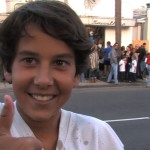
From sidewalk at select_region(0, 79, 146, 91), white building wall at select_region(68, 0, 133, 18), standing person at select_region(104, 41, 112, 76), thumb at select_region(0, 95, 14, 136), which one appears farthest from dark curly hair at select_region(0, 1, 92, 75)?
white building wall at select_region(68, 0, 133, 18)

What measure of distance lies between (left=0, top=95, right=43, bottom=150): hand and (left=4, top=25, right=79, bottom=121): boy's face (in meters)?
0.24

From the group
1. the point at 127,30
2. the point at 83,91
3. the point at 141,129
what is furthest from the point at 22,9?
the point at 127,30

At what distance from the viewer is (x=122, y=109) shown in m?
9.82

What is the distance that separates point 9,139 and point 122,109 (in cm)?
878

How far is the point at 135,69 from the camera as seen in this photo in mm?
15609

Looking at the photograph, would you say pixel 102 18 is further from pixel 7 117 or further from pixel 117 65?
pixel 7 117

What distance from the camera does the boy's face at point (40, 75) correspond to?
4.75 feet

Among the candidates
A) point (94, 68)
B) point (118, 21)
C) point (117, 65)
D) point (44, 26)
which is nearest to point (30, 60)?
point (44, 26)

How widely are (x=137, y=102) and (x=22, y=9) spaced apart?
9625 millimetres

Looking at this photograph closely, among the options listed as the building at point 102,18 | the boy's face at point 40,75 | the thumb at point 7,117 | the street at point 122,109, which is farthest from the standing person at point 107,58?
the thumb at point 7,117

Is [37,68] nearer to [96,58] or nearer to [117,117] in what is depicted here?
[117,117]

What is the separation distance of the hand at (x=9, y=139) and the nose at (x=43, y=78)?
0.23 metres

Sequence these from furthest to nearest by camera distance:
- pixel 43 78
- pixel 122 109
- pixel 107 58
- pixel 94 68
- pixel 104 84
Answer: pixel 107 58 < pixel 94 68 < pixel 104 84 < pixel 122 109 < pixel 43 78

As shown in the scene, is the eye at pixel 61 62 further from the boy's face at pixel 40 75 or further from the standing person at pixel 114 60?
the standing person at pixel 114 60
